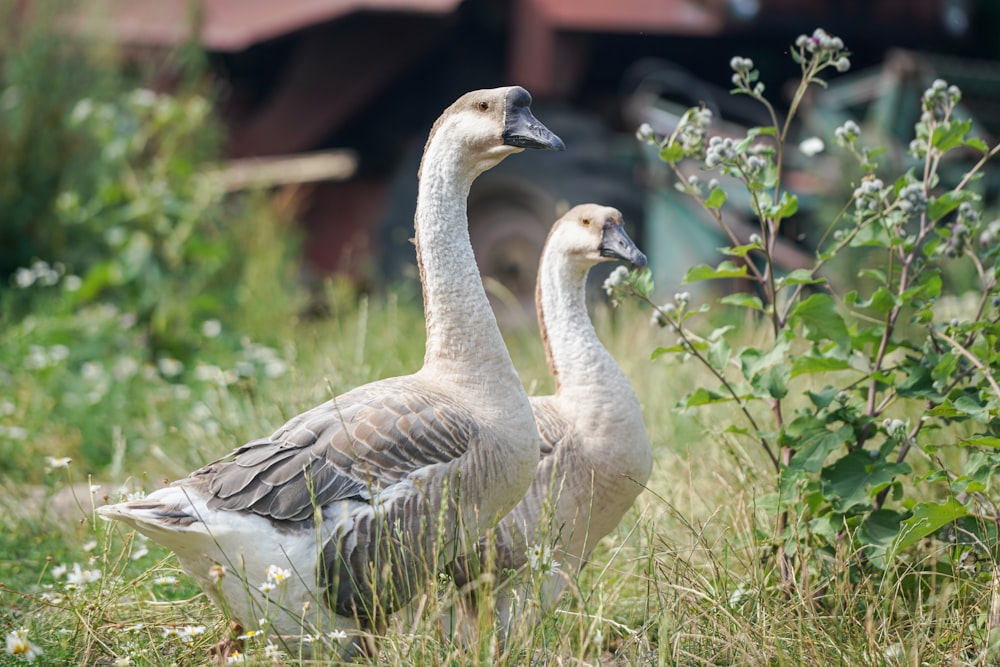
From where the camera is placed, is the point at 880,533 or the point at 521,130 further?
the point at 880,533

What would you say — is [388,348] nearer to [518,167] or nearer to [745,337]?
[745,337]

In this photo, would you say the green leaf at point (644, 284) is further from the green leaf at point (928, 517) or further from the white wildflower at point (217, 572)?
the white wildflower at point (217, 572)

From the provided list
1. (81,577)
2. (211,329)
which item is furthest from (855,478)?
(211,329)

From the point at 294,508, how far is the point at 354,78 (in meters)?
6.53

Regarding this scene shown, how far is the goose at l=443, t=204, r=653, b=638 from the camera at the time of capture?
3.15 m

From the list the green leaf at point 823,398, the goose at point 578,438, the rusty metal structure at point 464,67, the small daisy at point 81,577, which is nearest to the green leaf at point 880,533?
the green leaf at point 823,398

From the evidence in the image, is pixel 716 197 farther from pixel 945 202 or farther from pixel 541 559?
pixel 541 559

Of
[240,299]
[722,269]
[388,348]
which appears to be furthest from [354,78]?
[722,269]

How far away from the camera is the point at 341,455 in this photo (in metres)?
2.73

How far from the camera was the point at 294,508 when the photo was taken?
2660 millimetres

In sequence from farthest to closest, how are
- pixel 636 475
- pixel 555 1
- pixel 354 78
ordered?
1. pixel 354 78
2. pixel 555 1
3. pixel 636 475

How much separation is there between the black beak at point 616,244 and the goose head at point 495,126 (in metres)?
0.57

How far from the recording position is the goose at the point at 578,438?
3.15m

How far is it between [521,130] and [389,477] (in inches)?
36.4
